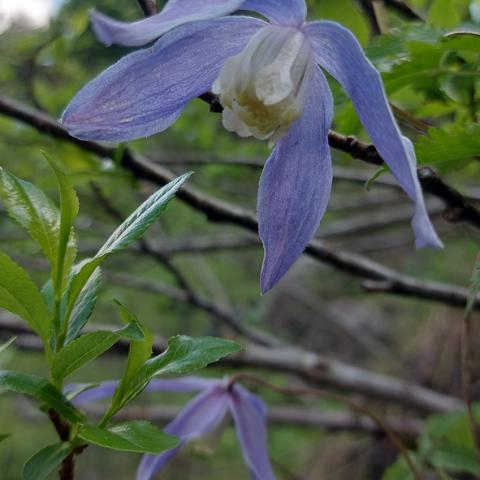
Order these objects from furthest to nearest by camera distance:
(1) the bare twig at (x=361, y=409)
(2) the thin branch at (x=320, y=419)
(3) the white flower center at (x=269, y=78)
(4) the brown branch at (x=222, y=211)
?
1. (2) the thin branch at (x=320, y=419)
2. (4) the brown branch at (x=222, y=211)
3. (1) the bare twig at (x=361, y=409)
4. (3) the white flower center at (x=269, y=78)

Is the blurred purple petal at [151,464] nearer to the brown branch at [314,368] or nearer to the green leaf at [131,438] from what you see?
the green leaf at [131,438]

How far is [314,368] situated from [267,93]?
1298mm

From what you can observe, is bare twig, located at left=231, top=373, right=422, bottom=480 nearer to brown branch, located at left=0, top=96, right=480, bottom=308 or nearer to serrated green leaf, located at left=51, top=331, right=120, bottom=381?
brown branch, located at left=0, top=96, right=480, bottom=308

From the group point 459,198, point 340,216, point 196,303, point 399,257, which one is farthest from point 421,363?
point 459,198

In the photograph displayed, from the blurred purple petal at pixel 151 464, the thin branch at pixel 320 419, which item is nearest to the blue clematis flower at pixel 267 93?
the blurred purple petal at pixel 151 464

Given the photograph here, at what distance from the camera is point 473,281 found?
28.3 inches

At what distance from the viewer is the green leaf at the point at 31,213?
0.72m

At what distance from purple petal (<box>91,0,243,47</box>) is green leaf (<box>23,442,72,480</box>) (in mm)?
341

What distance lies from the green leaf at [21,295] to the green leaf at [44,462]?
0.10 m

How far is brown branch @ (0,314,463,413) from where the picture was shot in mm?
1895

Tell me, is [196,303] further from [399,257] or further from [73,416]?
[399,257]

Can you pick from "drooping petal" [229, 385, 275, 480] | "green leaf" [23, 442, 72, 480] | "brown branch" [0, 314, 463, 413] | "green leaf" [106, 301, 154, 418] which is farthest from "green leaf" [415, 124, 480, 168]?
"brown branch" [0, 314, 463, 413]

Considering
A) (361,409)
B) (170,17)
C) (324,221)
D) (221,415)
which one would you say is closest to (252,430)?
(221,415)

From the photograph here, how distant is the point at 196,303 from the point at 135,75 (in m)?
1.23
